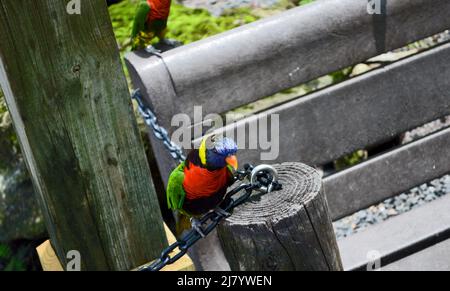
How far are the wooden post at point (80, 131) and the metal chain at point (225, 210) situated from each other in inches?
4.3

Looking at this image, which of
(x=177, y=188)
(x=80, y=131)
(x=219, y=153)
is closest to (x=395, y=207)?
(x=177, y=188)

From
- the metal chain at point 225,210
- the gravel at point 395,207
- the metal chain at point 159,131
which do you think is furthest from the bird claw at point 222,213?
the gravel at point 395,207

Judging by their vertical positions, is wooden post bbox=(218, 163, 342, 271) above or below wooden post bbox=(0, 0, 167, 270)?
below

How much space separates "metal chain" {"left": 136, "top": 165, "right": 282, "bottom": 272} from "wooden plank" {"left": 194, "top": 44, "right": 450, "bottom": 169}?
102 cm

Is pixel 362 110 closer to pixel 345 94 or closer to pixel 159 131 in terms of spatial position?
pixel 345 94

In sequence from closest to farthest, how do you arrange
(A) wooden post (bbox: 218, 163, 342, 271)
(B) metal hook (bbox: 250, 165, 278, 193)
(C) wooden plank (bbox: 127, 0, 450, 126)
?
(A) wooden post (bbox: 218, 163, 342, 271), (B) metal hook (bbox: 250, 165, 278, 193), (C) wooden plank (bbox: 127, 0, 450, 126)

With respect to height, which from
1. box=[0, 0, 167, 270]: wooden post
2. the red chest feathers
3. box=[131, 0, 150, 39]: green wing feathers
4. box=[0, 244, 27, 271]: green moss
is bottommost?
box=[0, 244, 27, 271]: green moss

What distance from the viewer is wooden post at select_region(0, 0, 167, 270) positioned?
49.0 inches

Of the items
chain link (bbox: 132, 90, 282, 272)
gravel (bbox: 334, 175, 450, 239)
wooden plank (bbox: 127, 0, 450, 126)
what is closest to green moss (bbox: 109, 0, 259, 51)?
wooden plank (bbox: 127, 0, 450, 126)

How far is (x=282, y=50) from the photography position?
8.23 ft

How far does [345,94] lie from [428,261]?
0.81 meters

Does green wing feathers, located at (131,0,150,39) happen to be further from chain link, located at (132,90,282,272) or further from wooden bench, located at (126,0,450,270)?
chain link, located at (132,90,282,272)

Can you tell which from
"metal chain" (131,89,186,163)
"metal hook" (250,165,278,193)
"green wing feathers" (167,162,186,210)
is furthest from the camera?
"metal chain" (131,89,186,163)

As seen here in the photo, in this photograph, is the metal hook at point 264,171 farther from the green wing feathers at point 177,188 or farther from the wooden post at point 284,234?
the green wing feathers at point 177,188
